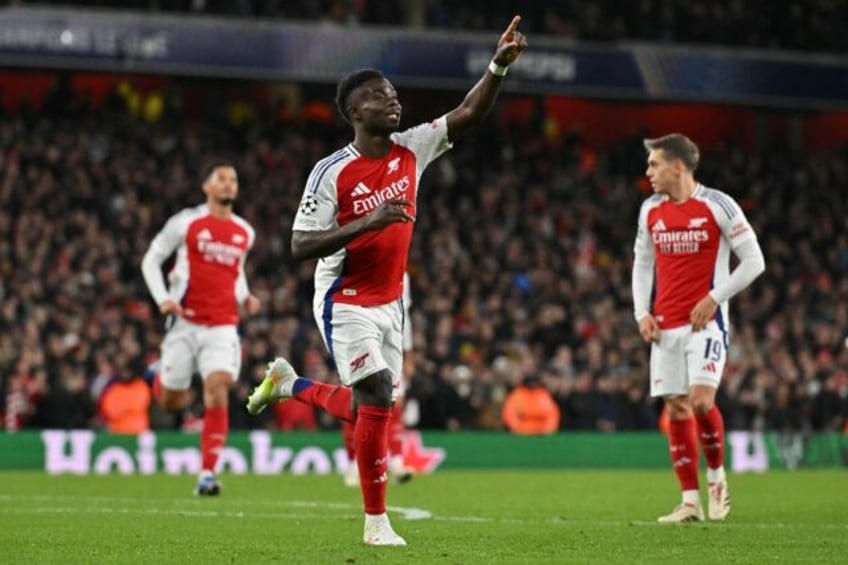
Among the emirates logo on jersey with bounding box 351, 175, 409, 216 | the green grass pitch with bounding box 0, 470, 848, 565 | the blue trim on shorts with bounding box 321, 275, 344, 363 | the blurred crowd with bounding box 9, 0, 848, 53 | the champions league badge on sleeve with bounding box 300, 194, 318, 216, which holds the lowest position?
the green grass pitch with bounding box 0, 470, 848, 565

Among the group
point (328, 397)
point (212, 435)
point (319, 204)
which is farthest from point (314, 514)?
point (319, 204)

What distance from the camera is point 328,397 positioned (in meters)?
10.3

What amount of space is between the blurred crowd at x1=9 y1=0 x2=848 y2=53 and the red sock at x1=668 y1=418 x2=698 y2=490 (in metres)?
19.7

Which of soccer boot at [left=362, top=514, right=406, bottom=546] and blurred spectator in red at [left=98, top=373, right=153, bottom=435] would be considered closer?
soccer boot at [left=362, top=514, right=406, bottom=546]

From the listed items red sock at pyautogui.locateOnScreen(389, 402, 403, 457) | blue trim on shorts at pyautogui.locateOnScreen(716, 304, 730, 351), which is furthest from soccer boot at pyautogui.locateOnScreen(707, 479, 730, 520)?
red sock at pyautogui.locateOnScreen(389, 402, 403, 457)

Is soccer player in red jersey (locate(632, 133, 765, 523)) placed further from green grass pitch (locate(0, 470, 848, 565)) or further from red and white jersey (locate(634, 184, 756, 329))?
green grass pitch (locate(0, 470, 848, 565))

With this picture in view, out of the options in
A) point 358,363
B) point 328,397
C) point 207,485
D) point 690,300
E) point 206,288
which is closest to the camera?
point 358,363

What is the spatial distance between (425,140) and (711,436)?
10.7ft

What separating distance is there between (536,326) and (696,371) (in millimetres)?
16430

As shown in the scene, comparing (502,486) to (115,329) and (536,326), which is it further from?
(536,326)

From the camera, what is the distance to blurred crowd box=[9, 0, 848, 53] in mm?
30656

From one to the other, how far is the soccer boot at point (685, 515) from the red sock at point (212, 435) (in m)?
4.43

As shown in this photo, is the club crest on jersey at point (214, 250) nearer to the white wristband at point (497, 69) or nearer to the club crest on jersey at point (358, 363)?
the club crest on jersey at point (358, 363)

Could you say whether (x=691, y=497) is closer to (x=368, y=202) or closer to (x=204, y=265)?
(x=368, y=202)
